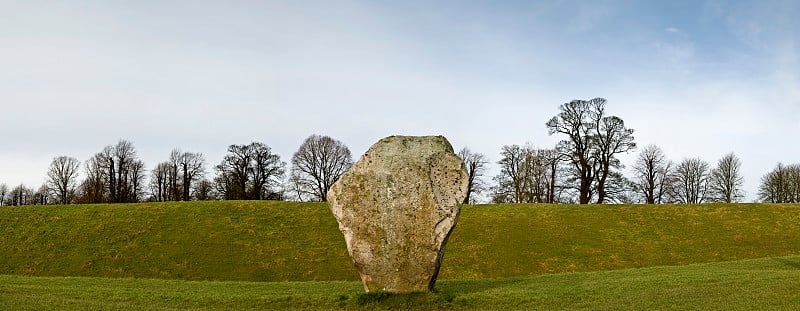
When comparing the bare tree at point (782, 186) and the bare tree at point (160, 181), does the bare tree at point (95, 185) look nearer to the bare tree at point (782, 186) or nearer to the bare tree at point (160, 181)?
the bare tree at point (160, 181)

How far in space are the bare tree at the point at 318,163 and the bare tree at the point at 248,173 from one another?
3939mm

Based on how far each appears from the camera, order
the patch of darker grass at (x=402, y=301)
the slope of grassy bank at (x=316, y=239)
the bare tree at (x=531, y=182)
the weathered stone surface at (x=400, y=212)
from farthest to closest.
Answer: the bare tree at (x=531, y=182)
the slope of grassy bank at (x=316, y=239)
the weathered stone surface at (x=400, y=212)
the patch of darker grass at (x=402, y=301)

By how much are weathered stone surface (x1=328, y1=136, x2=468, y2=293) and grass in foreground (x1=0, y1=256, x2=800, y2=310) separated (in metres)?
0.68

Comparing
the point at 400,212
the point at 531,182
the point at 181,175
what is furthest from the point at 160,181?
the point at 400,212

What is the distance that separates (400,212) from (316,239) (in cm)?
2192

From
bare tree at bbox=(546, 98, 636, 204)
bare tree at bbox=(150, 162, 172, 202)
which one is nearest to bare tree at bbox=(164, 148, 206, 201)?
bare tree at bbox=(150, 162, 172, 202)

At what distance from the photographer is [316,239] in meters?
36.3

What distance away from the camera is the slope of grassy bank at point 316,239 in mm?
31250

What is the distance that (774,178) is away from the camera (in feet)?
226

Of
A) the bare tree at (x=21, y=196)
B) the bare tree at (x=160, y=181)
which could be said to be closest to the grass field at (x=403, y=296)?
the bare tree at (x=160, y=181)

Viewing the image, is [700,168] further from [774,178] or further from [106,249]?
[106,249]

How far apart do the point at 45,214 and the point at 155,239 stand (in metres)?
10.4

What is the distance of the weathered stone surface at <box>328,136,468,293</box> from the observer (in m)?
15.2

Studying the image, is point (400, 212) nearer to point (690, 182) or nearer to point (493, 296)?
point (493, 296)
